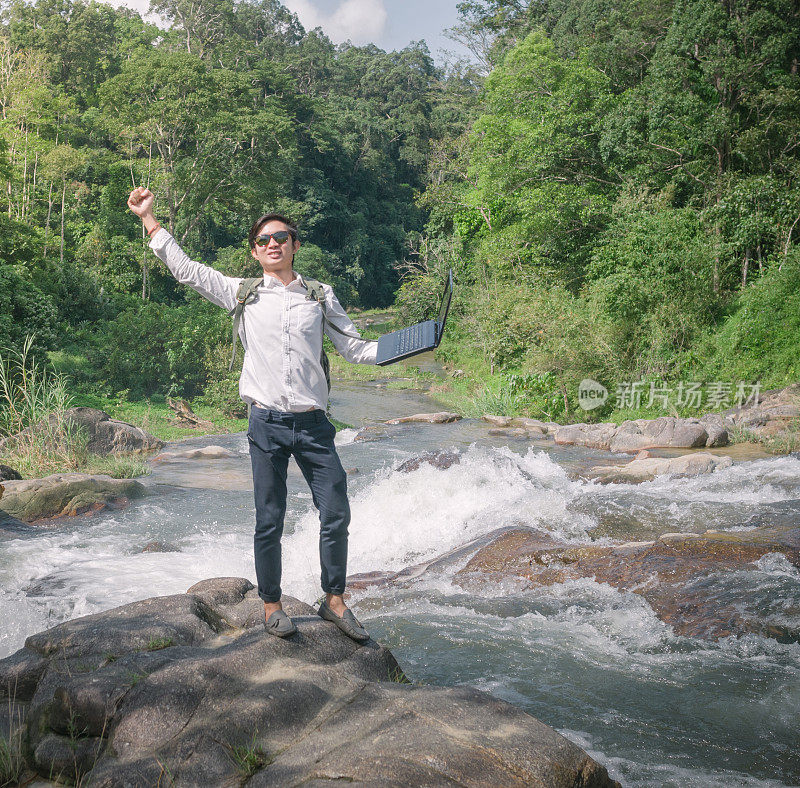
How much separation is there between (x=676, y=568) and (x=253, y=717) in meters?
3.86

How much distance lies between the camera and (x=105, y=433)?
522 inches

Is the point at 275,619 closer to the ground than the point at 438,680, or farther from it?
farther from it

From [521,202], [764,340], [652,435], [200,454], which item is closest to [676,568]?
[652,435]

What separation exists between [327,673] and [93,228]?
2694 cm

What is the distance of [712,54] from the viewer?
20.5m

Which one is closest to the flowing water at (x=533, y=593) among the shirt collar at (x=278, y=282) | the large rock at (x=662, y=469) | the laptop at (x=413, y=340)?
the large rock at (x=662, y=469)

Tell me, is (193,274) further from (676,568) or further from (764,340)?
(764,340)

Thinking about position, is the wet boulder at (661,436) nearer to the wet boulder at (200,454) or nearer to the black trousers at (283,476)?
the wet boulder at (200,454)

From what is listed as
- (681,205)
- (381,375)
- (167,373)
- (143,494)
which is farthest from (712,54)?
(143,494)

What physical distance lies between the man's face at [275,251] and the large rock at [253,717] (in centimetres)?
176

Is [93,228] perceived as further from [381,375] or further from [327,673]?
[327,673]

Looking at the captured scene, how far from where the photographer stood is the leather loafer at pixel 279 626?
357 centimetres

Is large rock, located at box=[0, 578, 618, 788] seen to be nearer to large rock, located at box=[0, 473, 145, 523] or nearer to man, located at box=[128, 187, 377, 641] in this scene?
man, located at box=[128, 187, 377, 641]

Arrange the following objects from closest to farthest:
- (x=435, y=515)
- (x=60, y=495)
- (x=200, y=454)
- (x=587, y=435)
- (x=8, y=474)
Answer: (x=435, y=515)
(x=60, y=495)
(x=8, y=474)
(x=200, y=454)
(x=587, y=435)
